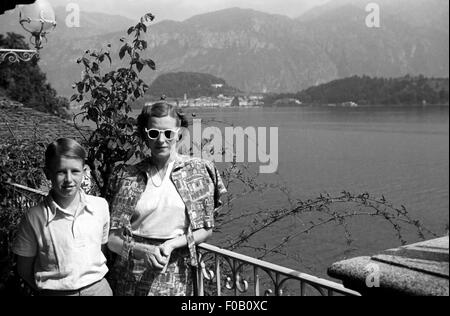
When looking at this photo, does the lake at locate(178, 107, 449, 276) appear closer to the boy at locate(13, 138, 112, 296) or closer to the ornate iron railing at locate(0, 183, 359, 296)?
the ornate iron railing at locate(0, 183, 359, 296)

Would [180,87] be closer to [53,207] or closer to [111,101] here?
[111,101]

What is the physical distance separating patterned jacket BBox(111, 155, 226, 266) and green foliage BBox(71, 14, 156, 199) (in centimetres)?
90

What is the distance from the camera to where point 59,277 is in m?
2.17

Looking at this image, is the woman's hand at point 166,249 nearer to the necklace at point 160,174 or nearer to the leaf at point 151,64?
the necklace at point 160,174

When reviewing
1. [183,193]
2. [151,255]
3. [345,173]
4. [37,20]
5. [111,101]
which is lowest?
[345,173]

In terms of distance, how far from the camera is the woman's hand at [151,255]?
2197 mm

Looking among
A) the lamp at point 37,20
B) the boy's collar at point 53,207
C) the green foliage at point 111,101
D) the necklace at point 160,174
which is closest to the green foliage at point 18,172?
the green foliage at point 111,101

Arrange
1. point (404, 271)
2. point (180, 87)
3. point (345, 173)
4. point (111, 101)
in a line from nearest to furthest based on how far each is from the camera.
A: point (404, 271) < point (111, 101) < point (180, 87) < point (345, 173)

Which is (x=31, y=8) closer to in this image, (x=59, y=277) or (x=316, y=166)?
(x=59, y=277)

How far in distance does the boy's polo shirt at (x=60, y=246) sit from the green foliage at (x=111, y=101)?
0.98m

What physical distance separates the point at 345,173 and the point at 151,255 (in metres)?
35.8

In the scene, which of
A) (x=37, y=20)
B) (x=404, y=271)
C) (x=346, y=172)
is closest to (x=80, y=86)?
(x=37, y=20)

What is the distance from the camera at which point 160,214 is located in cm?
222

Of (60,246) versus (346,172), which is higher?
(60,246)
